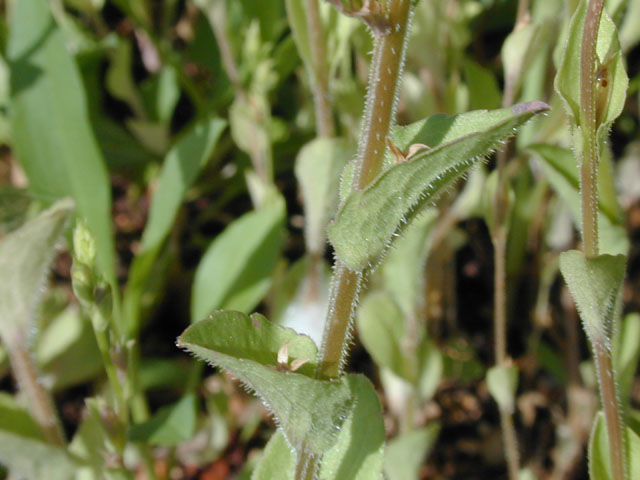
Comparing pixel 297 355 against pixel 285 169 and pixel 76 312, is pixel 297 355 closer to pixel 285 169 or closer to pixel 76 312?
pixel 76 312

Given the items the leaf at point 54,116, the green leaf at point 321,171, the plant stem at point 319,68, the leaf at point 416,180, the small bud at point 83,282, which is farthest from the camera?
the leaf at point 54,116

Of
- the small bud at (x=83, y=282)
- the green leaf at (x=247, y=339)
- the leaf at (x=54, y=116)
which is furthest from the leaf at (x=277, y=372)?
the leaf at (x=54, y=116)

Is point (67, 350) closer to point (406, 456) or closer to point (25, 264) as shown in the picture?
point (25, 264)

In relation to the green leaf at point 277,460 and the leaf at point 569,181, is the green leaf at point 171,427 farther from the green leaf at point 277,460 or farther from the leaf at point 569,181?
the leaf at point 569,181

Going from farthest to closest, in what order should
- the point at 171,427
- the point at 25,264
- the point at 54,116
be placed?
the point at 54,116, the point at 171,427, the point at 25,264

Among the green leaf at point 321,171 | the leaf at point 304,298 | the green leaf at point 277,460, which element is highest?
the green leaf at point 321,171

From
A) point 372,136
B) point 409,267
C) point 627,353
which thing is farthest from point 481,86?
point 372,136

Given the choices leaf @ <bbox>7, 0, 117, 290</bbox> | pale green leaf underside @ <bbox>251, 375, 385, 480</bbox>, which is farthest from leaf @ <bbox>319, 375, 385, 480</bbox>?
leaf @ <bbox>7, 0, 117, 290</bbox>
